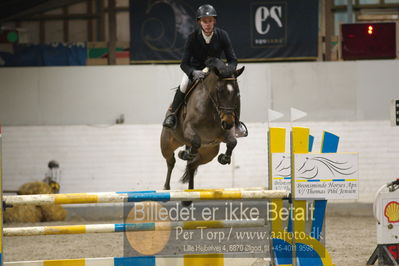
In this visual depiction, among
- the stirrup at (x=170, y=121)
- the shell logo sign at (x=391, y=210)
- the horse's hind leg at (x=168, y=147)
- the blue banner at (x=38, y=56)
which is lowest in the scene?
the shell logo sign at (x=391, y=210)

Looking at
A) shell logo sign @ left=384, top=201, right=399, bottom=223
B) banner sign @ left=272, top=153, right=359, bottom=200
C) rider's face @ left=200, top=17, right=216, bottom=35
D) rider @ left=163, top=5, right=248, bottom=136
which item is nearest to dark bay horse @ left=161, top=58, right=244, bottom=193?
rider @ left=163, top=5, right=248, bottom=136

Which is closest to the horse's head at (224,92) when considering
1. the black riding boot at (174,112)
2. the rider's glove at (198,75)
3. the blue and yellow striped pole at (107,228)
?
the rider's glove at (198,75)

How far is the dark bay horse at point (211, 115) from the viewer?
5.02 metres

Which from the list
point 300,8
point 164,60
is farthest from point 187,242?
point 300,8

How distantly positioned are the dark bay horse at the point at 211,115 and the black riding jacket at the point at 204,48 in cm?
19

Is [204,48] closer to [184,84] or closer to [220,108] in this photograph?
[184,84]

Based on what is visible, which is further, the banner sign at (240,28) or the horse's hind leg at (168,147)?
the banner sign at (240,28)

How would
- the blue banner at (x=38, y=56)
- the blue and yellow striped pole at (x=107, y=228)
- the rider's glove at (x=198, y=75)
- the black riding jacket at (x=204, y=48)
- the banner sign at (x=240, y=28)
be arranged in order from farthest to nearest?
the blue banner at (x=38, y=56), the banner sign at (x=240, y=28), the black riding jacket at (x=204, y=48), the rider's glove at (x=198, y=75), the blue and yellow striped pole at (x=107, y=228)

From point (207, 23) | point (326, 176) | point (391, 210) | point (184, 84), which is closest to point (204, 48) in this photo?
point (207, 23)

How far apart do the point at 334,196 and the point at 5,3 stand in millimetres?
9321

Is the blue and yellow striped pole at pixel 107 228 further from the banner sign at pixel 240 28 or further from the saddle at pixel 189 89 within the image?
the banner sign at pixel 240 28

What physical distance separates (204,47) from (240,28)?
5.62 metres

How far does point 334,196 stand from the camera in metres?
4.71

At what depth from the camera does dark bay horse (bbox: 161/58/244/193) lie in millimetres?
5020
